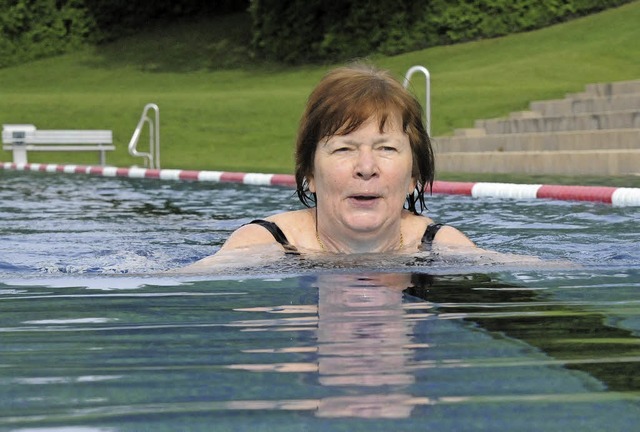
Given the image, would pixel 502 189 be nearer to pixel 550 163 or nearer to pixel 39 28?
pixel 550 163

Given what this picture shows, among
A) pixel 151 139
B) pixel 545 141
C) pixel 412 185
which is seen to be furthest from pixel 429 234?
pixel 151 139

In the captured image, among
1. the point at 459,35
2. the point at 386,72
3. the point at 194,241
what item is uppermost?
the point at 459,35

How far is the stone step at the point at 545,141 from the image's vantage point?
15242 millimetres

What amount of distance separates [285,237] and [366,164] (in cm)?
69

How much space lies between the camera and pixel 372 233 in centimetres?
474

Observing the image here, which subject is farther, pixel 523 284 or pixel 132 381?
pixel 523 284

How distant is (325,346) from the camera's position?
2.65 meters

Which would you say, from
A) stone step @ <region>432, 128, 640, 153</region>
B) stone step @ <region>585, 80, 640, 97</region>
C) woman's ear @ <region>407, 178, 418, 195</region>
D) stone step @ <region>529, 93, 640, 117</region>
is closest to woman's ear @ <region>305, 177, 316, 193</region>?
woman's ear @ <region>407, 178, 418, 195</region>

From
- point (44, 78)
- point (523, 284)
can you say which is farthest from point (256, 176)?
point (44, 78)

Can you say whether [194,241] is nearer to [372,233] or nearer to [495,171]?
[372,233]

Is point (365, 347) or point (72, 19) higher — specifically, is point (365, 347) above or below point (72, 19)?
below

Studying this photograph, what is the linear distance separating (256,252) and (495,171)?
1175cm

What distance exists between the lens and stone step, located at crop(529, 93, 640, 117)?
17.2 m

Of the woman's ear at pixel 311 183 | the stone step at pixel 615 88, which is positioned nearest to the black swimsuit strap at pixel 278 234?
the woman's ear at pixel 311 183
